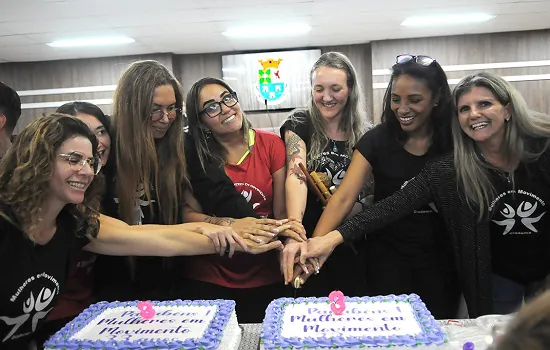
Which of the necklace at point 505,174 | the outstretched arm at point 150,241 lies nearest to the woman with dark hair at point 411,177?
the necklace at point 505,174

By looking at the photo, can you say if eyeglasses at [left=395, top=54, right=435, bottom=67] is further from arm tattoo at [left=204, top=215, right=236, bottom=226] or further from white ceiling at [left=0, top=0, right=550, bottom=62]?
white ceiling at [left=0, top=0, right=550, bottom=62]

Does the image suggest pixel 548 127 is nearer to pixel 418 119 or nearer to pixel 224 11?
pixel 418 119

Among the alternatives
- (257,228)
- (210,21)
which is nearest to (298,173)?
(257,228)

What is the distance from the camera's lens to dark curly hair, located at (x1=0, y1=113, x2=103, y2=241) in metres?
1.54

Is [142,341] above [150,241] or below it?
below

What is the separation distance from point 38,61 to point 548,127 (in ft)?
29.6

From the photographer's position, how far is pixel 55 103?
8891 mm

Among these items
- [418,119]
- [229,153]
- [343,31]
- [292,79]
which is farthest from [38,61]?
[418,119]

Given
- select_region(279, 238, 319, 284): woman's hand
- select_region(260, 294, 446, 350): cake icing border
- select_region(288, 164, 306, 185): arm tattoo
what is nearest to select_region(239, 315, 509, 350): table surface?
select_region(260, 294, 446, 350): cake icing border

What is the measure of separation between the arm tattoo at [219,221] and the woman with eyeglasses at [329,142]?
309 millimetres

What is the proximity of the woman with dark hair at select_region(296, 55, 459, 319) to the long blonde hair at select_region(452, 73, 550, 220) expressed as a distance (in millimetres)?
166

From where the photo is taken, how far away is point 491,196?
2.01 meters

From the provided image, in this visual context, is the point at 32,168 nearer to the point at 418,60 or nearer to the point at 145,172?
the point at 145,172

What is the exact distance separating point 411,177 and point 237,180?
2.76 ft
